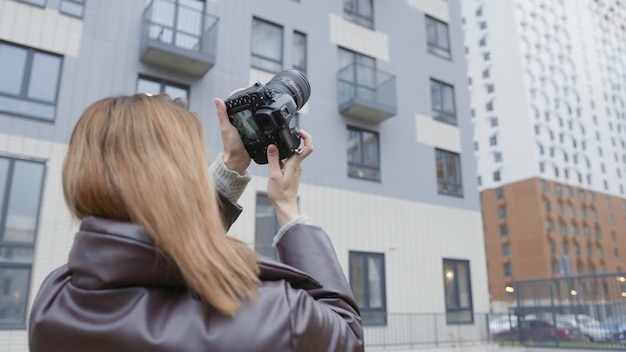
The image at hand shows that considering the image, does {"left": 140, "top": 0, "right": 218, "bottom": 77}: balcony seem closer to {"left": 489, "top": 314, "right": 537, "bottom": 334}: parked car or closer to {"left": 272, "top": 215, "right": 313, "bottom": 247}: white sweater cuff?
{"left": 489, "top": 314, "right": 537, "bottom": 334}: parked car

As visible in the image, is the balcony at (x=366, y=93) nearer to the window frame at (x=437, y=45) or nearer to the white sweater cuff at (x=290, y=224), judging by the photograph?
the window frame at (x=437, y=45)

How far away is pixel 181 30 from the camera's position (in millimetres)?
12773

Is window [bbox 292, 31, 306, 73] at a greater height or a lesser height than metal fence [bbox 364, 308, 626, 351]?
greater

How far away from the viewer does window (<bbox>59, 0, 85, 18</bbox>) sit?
37.7 ft

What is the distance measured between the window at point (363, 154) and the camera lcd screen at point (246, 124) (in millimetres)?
13140

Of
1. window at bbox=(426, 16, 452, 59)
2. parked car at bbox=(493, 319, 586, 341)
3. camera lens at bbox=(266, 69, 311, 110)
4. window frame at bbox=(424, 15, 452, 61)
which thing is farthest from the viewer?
window at bbox=(426, 16, 452, 59)

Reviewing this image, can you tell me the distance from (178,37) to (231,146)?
1198 centimetres

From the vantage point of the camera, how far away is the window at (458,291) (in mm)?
15648

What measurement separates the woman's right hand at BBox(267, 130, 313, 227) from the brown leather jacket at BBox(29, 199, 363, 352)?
30 centimetres

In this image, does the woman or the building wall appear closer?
the woman

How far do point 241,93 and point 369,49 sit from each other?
15.3 metres

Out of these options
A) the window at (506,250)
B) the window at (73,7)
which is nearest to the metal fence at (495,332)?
the window at (73,7)

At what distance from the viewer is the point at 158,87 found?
40.4ft

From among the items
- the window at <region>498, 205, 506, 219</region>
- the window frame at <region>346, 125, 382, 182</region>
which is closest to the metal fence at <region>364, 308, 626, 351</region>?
the window frame at <region>346, 125, 382, 182</region>
